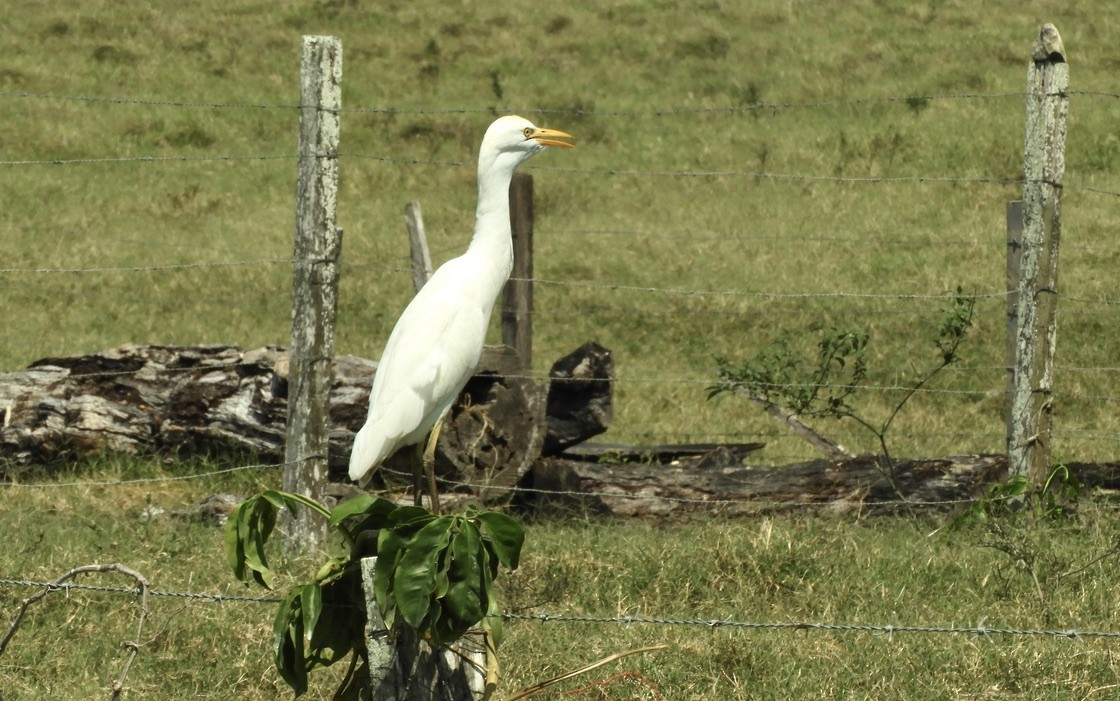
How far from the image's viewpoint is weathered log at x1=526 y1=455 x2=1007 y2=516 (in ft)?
22.1

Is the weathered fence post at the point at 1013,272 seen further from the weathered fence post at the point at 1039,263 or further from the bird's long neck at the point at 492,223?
the bird's long neck at the point at 492,223

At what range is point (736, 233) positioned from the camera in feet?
43.6

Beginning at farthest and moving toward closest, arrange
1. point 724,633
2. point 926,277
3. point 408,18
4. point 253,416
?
point 408,18
point 926,277
point 253,416
point 724,633

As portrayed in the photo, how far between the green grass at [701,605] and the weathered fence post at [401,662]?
0.83m

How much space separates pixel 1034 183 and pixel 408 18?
13.5 meters

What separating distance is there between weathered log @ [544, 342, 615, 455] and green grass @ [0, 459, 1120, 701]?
2.18 feet

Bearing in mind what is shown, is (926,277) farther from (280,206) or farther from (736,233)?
(280,206)

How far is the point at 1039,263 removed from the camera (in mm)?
6562

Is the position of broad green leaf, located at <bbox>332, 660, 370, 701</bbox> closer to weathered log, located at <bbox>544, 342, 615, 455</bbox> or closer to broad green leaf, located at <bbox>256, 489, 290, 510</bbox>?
broad green leaf, located at <bbox>256, 489, 290, 510</bbox>

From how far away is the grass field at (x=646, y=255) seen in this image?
4.96 m

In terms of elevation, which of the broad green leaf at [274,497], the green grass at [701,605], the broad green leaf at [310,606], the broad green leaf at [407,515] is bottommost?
the green grass at [701,605]

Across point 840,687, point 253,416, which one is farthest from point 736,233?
point 840,687

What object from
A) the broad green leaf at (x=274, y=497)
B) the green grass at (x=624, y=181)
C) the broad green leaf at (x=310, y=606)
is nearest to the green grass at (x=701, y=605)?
the broad green leaf at (x=310, y=606)

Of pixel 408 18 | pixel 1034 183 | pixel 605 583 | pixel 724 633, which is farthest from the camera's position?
pixel 408 18
